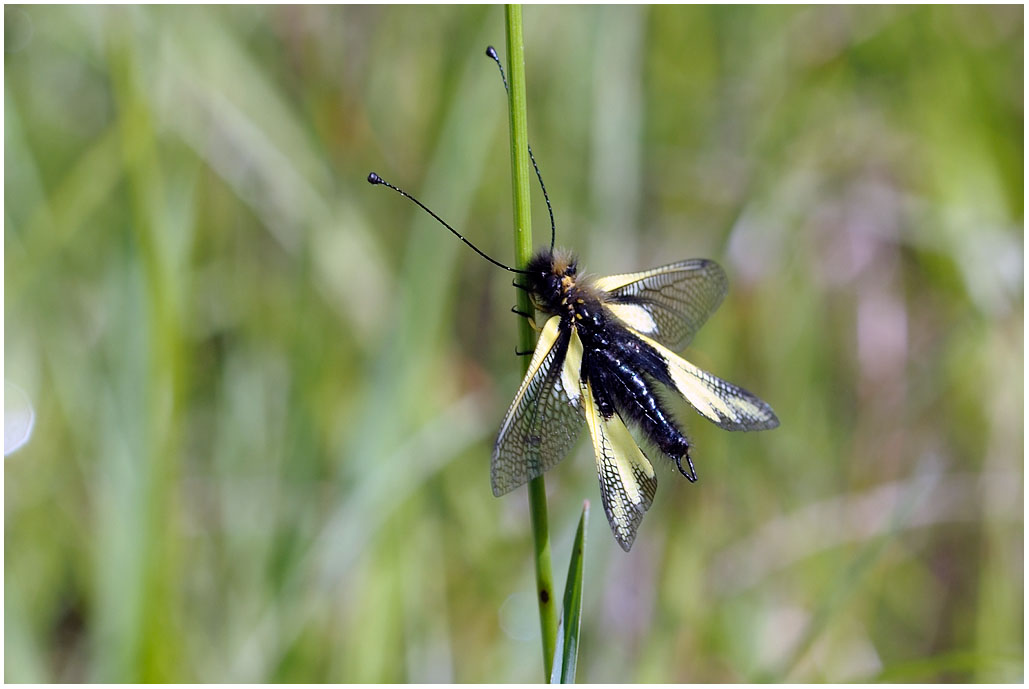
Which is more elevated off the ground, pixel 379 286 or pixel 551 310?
pixel 379 286

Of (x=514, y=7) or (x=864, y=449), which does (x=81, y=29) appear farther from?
(x=864, y=449)

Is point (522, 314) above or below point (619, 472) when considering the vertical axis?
above

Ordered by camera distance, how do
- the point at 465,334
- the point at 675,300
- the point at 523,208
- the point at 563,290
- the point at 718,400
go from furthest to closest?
the point at 465,334 → the point at 675,300 → the point at 718,400 → the point at 563,290 → the point at 523,208

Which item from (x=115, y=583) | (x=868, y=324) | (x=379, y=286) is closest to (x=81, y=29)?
(x=379, y=286)

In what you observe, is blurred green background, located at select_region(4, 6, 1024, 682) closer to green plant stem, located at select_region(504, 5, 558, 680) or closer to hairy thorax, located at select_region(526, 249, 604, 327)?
hairy thorax, located at select_region(526, 249, 604, 327)

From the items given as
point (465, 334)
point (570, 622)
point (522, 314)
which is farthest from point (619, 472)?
point (465, 334)

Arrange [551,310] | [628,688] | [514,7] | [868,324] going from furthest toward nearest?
1. [868,324]
2. [628,688]
3. [551,310]
4. [514,7]

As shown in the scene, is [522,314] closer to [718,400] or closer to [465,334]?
[718,400]
